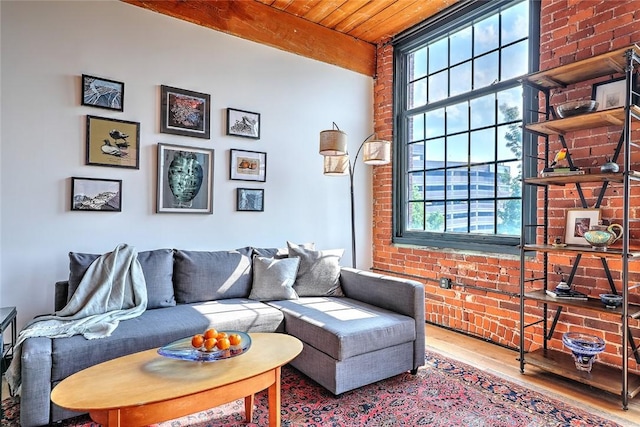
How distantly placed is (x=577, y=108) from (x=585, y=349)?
1.54 metres

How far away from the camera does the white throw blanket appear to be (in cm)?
205

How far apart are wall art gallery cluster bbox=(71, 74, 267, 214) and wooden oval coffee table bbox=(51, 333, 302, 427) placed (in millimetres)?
1569

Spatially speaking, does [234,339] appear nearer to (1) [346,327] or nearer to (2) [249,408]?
(2) [249,408]

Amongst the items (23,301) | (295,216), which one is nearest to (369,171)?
(295,216)

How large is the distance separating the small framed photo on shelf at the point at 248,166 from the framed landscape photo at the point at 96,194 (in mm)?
964

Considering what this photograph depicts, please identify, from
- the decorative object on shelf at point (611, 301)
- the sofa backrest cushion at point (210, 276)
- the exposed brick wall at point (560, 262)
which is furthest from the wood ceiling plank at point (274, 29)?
the decorative object on shelf at point (611, 301)

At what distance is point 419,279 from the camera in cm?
386

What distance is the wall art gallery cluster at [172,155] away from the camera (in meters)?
2.82

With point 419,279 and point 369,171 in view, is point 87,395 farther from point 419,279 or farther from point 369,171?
point 369,171

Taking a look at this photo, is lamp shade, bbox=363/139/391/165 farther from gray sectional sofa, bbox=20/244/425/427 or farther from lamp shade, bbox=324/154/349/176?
gray sectional sofa, bbox=20/244/425/427

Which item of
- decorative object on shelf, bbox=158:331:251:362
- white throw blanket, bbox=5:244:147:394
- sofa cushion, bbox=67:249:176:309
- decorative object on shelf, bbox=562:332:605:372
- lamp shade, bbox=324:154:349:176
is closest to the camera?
decorative object on shelf, bbox=158:331:251:362

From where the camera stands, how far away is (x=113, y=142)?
114 inches

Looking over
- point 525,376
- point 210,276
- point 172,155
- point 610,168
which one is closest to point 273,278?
point 210,276

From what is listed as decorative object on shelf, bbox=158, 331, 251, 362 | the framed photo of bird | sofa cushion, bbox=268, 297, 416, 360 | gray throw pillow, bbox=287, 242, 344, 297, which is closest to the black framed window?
gray throw pillow, bbox=287, 242, 344, 297
